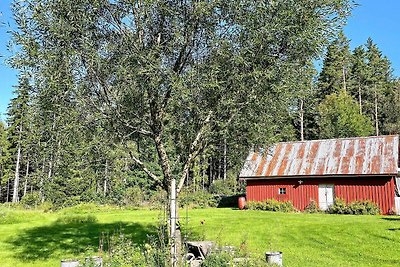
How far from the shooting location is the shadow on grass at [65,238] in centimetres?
1203

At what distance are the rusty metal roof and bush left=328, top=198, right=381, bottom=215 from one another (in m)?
1.70

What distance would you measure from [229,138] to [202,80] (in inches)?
73.9

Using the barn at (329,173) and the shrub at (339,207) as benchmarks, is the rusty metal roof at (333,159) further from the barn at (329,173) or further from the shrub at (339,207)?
the shrub at (339,207)

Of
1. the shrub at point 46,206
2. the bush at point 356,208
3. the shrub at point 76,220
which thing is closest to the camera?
the shrub at point 76,220

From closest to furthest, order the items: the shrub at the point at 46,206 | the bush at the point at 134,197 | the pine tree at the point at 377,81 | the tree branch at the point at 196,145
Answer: the tree branch at the point at 196,145 → the shrub at the point at 46,206 → the bush at the point at 134,197 → the pine tree at the point at 377,81

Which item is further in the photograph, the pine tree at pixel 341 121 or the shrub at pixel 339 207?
the pine tree at pixel 341 121

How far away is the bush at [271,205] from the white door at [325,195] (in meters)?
1.74

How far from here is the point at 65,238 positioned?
1488 cm

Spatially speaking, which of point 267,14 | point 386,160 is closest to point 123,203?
point 386,160

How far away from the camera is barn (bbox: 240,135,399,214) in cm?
2214

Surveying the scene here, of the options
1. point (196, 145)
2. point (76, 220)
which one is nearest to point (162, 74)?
point (196, 145)

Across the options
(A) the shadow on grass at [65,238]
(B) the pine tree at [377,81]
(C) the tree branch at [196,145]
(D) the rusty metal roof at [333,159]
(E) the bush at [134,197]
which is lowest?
(A) the shadow on grass at [65,238]

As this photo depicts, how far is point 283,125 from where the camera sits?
30.5ft

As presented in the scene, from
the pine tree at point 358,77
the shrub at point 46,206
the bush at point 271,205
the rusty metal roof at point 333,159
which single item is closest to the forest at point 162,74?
the rusty metal roof at point 333,159
